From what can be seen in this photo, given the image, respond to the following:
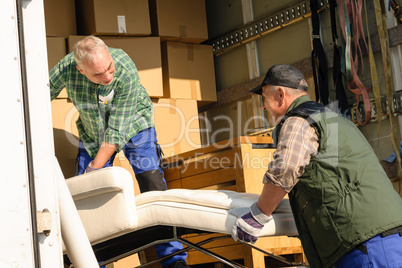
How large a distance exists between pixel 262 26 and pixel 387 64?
4.67 feet

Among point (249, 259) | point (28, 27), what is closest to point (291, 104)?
point (28, 27)

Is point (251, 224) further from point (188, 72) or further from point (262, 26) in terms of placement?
point (262, 26)

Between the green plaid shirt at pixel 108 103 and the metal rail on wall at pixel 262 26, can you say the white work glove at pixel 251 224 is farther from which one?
the metal rail on wall at pixel 262 26

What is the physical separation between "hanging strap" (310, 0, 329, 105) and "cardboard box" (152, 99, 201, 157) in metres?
1.13

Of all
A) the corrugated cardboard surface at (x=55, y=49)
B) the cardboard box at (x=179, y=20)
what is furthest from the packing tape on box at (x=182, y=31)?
the corrugated cardboard surface at (x=55, y=49)

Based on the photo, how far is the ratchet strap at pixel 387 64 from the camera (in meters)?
3.78

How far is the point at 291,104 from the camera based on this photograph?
2322mm

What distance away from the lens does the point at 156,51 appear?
4645 millimetres

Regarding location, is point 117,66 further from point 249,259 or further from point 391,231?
point 391,231

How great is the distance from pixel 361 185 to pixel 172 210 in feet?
2.68

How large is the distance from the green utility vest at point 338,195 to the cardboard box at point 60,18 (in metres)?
2.73

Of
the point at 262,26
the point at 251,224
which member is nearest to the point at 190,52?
the point at 262,26

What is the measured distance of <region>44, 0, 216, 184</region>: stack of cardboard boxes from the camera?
4.18 meters

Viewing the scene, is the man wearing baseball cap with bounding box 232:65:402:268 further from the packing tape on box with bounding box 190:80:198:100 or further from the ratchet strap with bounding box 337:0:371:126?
the packing tape on box with bounding box 190:80:198:100
